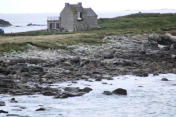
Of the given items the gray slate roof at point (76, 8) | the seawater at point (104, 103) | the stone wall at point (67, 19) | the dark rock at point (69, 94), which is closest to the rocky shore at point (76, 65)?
the dark rock at point (69, 94)

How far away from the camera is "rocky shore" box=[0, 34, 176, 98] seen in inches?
1481

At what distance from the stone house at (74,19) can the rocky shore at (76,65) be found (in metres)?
30.5

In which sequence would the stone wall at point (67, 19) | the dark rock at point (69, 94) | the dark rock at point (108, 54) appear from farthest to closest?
the stone wall at point (67, 19), the dark rock at point (108, 54), the dark rock at point (69, 94)

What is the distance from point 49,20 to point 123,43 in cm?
3600

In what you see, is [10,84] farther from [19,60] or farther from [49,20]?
[49,20]

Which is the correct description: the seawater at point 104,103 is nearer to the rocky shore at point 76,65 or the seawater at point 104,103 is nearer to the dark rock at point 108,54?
the rocky shore at point 76,65

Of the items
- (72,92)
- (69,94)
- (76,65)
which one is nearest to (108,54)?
(76,65)

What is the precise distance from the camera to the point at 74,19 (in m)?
97.1

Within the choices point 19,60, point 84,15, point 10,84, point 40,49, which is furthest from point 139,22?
point 10,84

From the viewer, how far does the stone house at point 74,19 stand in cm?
9719

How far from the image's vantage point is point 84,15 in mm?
99000

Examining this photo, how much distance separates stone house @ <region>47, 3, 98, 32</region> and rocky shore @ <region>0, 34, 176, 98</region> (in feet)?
100

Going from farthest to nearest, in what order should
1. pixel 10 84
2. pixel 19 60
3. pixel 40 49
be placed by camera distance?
pixel 40 49 < pixel 19 60 < pixel 10 84

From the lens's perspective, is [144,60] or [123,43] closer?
[144,60]
